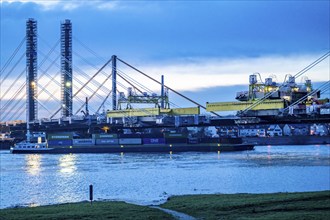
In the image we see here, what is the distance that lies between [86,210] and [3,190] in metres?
17.9

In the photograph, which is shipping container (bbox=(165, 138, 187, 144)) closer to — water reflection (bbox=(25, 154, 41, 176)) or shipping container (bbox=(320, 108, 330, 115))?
water reflection (bbox=(25, 154, 41, 176))

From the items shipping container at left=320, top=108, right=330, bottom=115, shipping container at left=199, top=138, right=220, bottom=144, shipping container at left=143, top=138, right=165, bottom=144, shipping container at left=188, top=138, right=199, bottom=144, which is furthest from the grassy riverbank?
shipping container at left=199, top=138, right=220, bottom=144

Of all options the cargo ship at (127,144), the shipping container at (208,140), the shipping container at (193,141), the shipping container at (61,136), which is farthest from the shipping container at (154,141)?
the shipping container at (61,136)

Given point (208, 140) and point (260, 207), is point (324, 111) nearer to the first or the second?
point (260, 207)

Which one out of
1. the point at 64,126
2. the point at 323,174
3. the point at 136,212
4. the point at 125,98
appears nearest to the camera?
the point at 136,212

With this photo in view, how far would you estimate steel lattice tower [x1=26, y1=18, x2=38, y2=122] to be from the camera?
368 ft

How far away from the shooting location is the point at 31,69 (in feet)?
369

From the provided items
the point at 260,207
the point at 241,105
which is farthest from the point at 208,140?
the point at 260,207

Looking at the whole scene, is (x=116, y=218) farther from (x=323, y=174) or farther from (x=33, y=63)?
(x=33, y=63)

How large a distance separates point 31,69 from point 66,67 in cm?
895

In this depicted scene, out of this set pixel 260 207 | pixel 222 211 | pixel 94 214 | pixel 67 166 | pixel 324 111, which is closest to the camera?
pixel 94 214

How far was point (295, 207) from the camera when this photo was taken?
813 inches

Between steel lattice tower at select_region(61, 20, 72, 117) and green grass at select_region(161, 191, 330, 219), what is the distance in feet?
313

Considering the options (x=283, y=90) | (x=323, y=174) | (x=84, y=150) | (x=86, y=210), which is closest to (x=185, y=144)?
(x=84, y=150)
